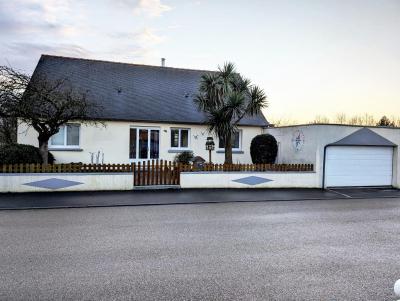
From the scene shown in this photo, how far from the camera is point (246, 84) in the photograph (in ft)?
61.4

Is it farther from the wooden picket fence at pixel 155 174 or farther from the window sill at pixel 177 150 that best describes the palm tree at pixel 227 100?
the wooden picket fence at pixel 155 174

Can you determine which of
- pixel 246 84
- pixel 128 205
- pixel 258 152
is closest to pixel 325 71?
pixel 246 84

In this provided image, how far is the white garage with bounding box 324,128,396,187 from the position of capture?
16797 millimetres

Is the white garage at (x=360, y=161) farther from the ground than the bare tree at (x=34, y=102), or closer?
closer

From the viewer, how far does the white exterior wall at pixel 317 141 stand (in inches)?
655

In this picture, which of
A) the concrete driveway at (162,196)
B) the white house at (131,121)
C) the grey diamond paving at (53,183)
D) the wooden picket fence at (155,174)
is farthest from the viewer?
the white house at (131,121)

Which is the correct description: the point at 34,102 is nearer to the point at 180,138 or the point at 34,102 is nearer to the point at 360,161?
the point at 180,138

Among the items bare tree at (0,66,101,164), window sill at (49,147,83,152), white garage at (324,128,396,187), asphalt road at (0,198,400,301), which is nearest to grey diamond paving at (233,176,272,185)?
white garage at (324,128,396,187)

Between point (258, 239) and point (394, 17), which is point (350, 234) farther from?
point (394, 17)

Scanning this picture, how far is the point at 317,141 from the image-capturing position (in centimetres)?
1666

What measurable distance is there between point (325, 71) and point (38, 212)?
1633cm

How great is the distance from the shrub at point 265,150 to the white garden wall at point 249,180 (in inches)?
81.0

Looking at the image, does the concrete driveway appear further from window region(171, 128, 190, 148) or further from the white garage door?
window region(171, 128, 190, 148)

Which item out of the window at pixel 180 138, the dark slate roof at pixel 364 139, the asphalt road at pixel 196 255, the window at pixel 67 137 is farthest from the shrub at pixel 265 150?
the window at pixel 67 137
